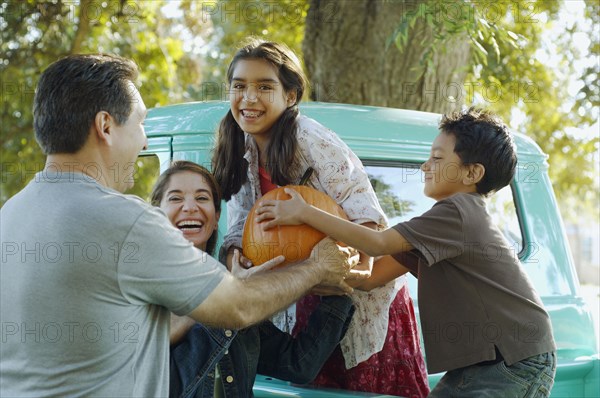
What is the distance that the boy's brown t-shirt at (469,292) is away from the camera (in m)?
3.17

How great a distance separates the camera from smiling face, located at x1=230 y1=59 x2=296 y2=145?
3.62 m

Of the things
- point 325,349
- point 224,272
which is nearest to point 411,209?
point 325,349

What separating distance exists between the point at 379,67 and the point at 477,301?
430cm

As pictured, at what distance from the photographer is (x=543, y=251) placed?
15.0 ft

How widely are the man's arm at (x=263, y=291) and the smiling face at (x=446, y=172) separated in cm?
58

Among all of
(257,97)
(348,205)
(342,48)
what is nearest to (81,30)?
(342,48)

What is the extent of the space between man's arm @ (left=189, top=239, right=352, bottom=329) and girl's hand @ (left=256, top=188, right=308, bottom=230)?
16cm

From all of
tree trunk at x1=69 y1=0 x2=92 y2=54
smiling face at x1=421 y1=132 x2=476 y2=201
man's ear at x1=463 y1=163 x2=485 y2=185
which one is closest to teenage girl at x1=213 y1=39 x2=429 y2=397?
smiling face at x1=421 y1=132 x2=476 y2=201

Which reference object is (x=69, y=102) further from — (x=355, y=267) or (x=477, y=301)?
(x=477, y=301)

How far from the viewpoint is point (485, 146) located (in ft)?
11.2

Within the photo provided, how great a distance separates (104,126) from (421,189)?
2024 mm

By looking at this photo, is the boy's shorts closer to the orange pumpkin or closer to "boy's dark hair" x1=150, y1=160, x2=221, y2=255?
the orange pumpkin

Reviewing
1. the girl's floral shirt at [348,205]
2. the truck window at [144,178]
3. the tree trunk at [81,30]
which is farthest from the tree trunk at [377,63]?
the girl's floral shirt at [348,205]

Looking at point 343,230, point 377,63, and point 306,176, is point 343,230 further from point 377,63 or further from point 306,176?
point 377,63
